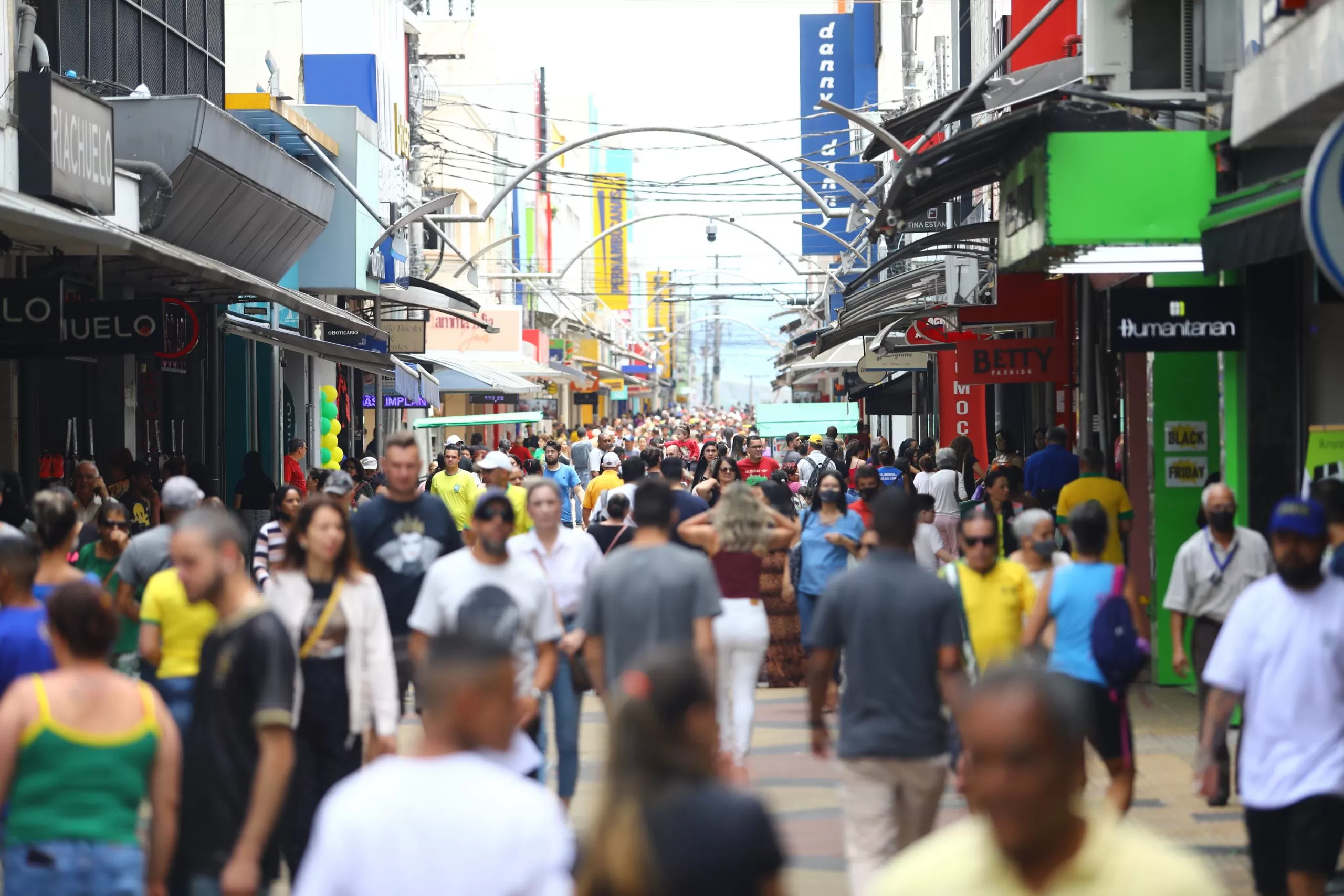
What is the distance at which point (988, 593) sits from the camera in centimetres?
774

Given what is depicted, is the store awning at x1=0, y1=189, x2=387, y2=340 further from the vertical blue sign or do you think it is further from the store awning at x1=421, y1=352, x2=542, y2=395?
the vertical blue sign

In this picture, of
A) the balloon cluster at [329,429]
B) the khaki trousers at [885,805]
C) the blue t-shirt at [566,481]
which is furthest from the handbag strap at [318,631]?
the balloon cluster at [329,429]

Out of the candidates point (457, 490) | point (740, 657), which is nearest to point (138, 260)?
point (457, 490)

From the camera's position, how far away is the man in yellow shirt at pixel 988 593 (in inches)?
303

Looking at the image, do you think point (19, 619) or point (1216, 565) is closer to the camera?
point (19, 619)

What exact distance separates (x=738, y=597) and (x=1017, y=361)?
9.04 m

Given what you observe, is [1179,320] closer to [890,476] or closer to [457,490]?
[457,490]

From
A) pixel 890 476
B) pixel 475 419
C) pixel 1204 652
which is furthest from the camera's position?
pixel 475 419

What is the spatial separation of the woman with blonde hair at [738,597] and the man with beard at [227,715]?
388cm

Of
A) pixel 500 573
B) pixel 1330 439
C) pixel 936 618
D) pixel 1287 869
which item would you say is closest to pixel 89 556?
pixel 500 573

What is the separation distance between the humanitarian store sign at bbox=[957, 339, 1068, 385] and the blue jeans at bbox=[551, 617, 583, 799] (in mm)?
10338

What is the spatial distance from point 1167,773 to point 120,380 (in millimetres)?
13497

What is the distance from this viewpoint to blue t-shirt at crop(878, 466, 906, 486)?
17406 millimetres

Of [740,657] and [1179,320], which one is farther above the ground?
[1179,320]
